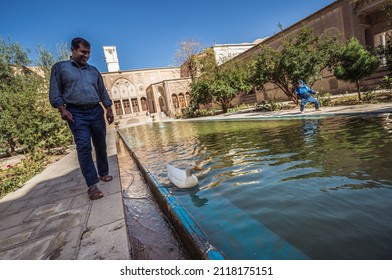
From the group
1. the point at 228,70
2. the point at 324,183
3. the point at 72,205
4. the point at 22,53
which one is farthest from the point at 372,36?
the point at 22,53

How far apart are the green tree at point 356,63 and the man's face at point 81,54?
10.7 meters

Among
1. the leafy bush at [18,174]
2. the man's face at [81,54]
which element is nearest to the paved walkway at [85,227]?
the leafy bush at [18,174]

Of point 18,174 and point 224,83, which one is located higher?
point 224,83

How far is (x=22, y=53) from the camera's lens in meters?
20.5

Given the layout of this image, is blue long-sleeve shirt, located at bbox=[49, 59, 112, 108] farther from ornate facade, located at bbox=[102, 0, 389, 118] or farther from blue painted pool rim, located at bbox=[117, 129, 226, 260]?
ornate facade, located at bbox=[102, 0, 389, 118]

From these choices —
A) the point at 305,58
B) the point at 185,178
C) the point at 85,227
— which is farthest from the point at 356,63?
the point at 85,227

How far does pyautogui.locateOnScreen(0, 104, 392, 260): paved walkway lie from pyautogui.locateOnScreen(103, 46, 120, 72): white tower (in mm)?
47362

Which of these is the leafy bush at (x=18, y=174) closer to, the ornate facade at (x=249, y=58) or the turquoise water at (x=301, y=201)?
the turquoise water at (x=301, y=201)

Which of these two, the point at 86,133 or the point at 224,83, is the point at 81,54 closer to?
the point at 86,133

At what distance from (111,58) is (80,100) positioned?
48.4 metres

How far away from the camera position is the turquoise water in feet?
5.53

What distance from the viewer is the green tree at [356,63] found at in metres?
9.62

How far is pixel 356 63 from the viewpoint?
32.3 ft

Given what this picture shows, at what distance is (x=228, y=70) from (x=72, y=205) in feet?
59.3
